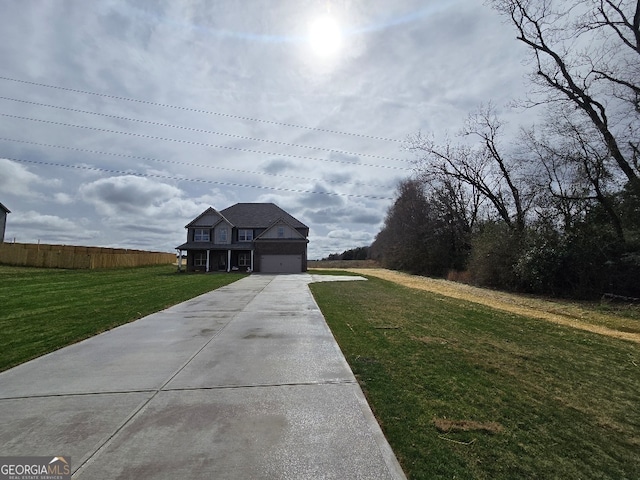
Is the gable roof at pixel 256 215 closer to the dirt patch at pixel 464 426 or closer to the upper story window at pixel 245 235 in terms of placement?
the upper story window at pixel 245 235

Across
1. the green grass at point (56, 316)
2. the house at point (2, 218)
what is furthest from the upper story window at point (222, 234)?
the green grass at point (56, 316)

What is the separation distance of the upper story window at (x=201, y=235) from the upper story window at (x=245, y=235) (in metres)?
3.35

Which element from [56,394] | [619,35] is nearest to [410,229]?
[619,35]

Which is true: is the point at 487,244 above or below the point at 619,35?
below

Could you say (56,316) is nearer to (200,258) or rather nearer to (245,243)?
(245,243)

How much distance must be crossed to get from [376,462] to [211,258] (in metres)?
38.4

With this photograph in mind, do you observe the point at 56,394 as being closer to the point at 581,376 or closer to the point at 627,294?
the point at 581,376

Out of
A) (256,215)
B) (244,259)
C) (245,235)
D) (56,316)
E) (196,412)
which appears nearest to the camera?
(196,412)

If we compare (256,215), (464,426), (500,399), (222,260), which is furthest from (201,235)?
(464,426)

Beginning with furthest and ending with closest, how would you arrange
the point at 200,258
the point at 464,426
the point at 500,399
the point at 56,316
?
the point at 200,258 < the point at 56,316 < the point at 500,399 < the point at 464,426

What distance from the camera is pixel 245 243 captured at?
128 feet

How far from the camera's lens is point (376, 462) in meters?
2.73

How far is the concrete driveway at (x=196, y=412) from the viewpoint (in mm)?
2715

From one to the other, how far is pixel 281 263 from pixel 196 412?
112ft
